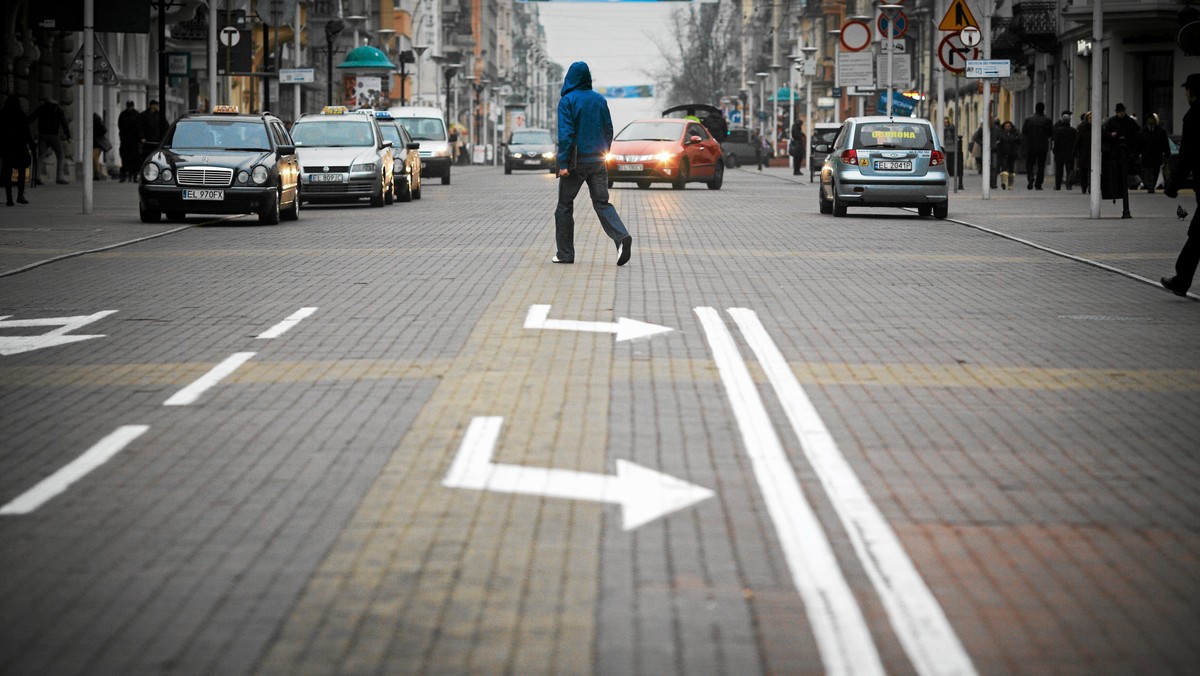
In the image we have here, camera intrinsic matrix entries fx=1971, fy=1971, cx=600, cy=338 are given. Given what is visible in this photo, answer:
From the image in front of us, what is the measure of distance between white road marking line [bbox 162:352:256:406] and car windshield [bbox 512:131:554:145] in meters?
62.2

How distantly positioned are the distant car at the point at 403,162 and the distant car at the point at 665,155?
241 inches

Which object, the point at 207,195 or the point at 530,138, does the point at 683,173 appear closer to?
the point at 207,195

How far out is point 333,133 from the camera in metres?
35.7

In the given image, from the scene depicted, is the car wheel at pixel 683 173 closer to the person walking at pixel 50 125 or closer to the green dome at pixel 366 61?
the person walking at pixel 50 125

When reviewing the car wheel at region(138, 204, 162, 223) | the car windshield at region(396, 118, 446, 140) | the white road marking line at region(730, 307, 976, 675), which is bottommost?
the white road marking line at region(730, 307, 976, 675)

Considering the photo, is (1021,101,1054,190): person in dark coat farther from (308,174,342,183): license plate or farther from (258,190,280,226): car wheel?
(258,190,280,226): car wheel

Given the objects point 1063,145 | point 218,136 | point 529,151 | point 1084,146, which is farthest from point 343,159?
point 529,151

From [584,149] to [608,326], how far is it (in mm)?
5897

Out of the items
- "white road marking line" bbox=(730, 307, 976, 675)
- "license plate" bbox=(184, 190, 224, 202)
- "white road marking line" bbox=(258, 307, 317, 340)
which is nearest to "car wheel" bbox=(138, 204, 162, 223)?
"license plate" bbox=(184, 190, 224, 202)

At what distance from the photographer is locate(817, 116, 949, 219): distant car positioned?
2988 centimetres

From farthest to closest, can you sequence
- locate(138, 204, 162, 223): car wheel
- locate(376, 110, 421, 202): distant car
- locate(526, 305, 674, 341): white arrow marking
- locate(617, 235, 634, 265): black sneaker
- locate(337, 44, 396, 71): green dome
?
locate(337, 44, 396, 71): green dome
locate(376, 110, 421, 202): distant car
locate(138, 204, 162, 223): car wheel
locate(617, 235, 634, 265): black sneaker
locate(526, 305, 674, 341): white arrow marking

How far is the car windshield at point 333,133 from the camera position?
35.6 m

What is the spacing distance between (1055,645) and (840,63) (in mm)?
47459

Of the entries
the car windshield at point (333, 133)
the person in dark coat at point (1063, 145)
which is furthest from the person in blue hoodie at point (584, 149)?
the person in dark coat at point (1063, 145)
